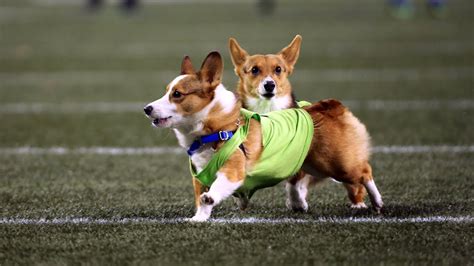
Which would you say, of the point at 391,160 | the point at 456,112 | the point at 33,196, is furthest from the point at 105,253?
the point at 456,112

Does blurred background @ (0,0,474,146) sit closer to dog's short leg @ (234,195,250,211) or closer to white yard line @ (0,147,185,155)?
white yard line @ (0,147,185,155)

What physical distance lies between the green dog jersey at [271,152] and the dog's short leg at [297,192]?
14.1 inches

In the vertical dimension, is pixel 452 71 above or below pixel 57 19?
above

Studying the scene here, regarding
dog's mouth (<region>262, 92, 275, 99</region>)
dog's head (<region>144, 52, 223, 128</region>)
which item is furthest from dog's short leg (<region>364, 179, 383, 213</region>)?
dog's head (<region>144, 52, 223, 128</region>)

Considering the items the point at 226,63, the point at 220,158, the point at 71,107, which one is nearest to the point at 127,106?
the point at 71,107

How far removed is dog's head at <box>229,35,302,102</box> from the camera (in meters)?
6.00

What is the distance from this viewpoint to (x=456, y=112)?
10.1 meters

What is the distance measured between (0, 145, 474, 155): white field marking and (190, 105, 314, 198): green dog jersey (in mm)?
2864

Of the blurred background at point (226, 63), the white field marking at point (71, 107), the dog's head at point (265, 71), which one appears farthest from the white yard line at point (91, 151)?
the white field marking at point (71, 107)

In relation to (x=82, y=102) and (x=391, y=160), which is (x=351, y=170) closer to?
(x=391, y=160)

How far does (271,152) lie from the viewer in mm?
5016

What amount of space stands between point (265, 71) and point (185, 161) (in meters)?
1.79

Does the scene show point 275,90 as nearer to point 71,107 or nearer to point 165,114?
point 165,114

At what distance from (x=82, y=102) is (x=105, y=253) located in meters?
7.49
